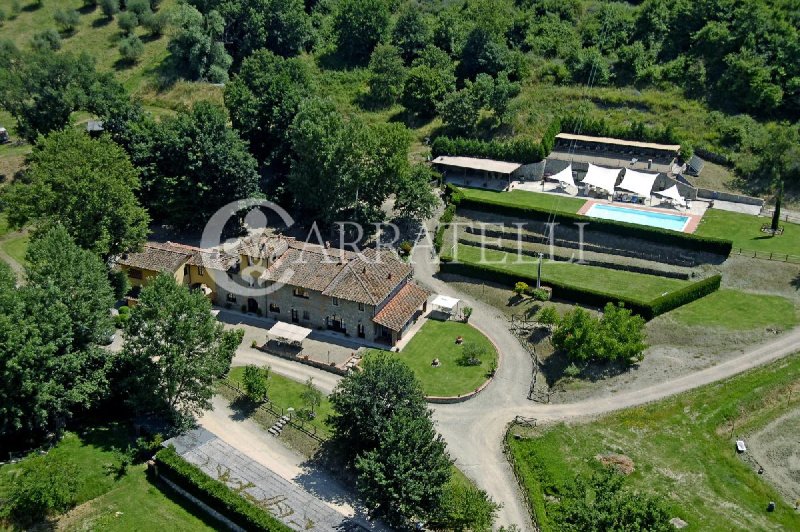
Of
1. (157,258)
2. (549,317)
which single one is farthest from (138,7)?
(549,317)

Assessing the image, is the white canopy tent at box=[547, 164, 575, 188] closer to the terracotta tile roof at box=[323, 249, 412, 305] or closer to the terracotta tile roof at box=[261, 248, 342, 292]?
the terracotta tile roof at box=[323, 249, 412, 305]

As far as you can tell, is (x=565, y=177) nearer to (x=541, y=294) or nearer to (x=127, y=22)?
(x=541, y=294)

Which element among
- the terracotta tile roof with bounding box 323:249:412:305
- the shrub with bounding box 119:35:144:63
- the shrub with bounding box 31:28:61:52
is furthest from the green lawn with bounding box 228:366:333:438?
the shrub with bounding box 31:28:61:52

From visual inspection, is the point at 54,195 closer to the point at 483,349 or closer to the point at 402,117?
the point at 483,349

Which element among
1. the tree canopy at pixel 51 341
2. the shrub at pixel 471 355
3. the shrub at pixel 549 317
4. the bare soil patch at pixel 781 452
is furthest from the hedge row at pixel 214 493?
the bare soil patch at pixel 781 452

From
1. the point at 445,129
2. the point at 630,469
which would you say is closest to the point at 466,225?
the point at 445,129

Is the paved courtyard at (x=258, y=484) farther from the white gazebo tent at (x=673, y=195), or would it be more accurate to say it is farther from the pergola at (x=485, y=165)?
the white gazebo tent at (x=673, y=195)
